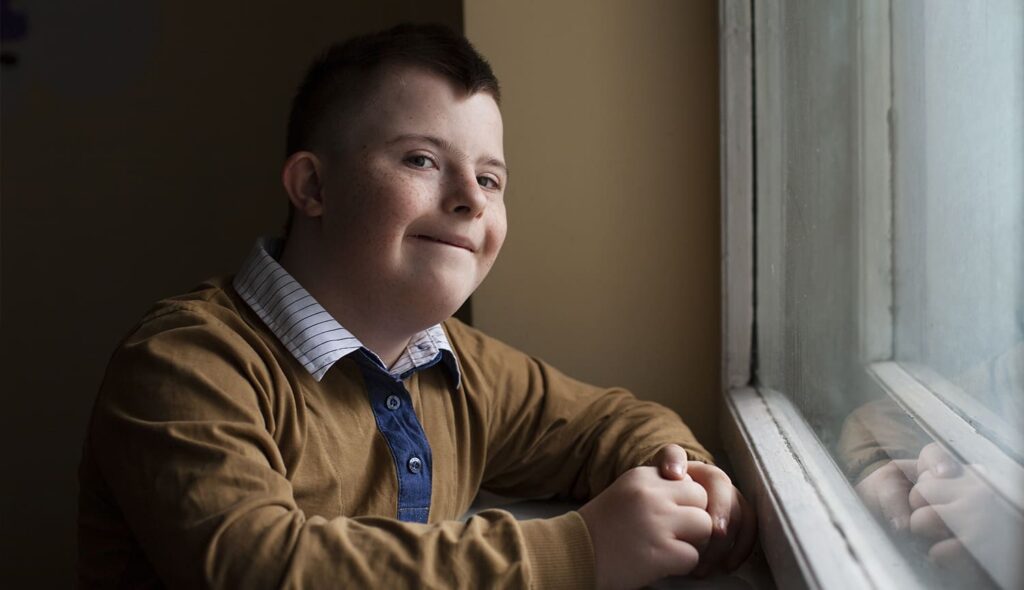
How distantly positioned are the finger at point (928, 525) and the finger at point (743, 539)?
0.26 meters

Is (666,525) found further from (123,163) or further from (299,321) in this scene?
(123,163)

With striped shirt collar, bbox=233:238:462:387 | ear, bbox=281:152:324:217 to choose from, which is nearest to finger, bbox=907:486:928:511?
striped shirt collar, bbox=233:238:462:387

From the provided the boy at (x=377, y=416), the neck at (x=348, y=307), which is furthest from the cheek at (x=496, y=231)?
the neck at (x=348, y=307)

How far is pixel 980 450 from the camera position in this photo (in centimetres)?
54

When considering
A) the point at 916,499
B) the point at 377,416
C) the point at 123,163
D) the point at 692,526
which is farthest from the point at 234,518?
the point at 123,163

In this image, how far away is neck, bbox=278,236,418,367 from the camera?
96cm

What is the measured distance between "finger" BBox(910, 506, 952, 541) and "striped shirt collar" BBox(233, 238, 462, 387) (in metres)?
0.51

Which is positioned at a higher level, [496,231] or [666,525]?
[496,231]

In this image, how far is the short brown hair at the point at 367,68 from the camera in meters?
0.97

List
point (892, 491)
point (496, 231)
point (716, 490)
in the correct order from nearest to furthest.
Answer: point (892, 491) → point (716, 490) → point (496, 231)

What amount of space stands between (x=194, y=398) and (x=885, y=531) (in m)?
0.52

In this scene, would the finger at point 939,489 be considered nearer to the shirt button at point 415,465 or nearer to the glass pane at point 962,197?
the glass pane at point 962,197

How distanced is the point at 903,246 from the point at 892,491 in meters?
0.21

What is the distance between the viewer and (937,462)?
1.97ft
